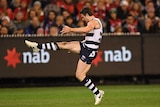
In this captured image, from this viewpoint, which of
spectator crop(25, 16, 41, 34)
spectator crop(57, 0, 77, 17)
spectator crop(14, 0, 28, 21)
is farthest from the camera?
spectator crop(57, 0, 77, 17)

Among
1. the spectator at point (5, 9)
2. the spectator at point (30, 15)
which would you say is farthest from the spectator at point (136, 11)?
the spectator at point (5, 9)

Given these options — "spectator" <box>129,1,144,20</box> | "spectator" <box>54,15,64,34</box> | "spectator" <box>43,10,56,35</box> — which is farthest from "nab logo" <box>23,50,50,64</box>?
"spectator" <box>129,1,144,20</box>

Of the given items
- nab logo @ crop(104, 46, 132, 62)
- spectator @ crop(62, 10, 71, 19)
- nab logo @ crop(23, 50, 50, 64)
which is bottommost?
nab logo @ crop(104, 46, 132, 62)

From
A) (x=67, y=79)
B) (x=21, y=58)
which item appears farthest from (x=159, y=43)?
(x=21, y=58)

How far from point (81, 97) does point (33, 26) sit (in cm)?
556

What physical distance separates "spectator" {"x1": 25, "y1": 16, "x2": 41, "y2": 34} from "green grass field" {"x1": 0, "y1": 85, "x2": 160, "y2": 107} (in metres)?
2.35

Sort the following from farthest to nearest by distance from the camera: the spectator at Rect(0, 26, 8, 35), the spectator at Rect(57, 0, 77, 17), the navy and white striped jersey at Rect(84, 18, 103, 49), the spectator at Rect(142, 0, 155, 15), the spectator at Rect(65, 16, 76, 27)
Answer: the spectator at Rect(57, 0, 77, 17) < the spectator at Rect(142, 0, 155, 15) < the spectator at Rect(65, 16, 76, 27) < the spectator at Rect(0, 26, 8, 35) < the navy and white striped jersey at Rect(84, 18, 103, 49)

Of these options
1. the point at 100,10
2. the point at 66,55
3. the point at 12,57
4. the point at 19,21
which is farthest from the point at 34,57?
the point at 100,10

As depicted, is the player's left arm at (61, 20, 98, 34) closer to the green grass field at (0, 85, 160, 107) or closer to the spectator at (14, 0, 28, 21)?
the green grass field at (0, 85, 160, 107)

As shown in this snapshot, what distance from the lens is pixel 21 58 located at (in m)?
18.9

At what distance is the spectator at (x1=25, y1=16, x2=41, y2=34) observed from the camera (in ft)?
64.1

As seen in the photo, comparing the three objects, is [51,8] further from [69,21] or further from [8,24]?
[8,24]

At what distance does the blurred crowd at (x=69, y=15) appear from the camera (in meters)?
19.6

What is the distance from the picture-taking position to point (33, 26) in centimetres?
1964
